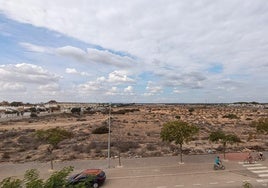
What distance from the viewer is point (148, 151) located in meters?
38.7

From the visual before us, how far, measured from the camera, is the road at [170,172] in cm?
2528

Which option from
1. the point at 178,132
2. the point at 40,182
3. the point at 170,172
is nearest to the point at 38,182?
the point at 40,182

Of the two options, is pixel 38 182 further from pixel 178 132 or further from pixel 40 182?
pixel 178 132

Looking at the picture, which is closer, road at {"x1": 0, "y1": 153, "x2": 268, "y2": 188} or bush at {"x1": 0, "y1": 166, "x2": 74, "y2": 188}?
bush at {"x1": 0, "y1": 166, "x2": 74, "y2": 188}

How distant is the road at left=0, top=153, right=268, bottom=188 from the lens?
82.9 ft

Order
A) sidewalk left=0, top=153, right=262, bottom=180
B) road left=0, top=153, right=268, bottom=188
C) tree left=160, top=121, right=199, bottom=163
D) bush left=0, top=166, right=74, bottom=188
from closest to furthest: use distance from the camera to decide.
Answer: bush left=0, top=166, right=74, bottom=188, road left=0, top=153, right=268, bottom=188, sidewalk left=0, top=153, right=262, bottom=180, tree left=160, top=121, right=199, bottom=163

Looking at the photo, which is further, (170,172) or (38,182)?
(170,172)

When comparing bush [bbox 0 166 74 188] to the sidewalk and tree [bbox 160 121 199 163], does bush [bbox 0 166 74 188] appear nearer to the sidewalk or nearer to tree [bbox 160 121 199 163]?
the sidewalk

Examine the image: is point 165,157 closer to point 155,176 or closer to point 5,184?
point 155,176

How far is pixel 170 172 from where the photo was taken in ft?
94.6

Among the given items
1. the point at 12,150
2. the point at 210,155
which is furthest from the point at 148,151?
the point at 12,150

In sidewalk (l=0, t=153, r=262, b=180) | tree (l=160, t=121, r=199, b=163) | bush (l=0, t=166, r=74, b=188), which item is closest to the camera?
bush (l=0, t=166, r=74, b=188)

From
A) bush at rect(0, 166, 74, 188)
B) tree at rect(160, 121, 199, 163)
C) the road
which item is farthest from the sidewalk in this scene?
bush at rect(0, 166, 74, 188)

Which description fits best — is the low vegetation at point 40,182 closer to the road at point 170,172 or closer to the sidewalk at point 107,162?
the road at point 170,172
